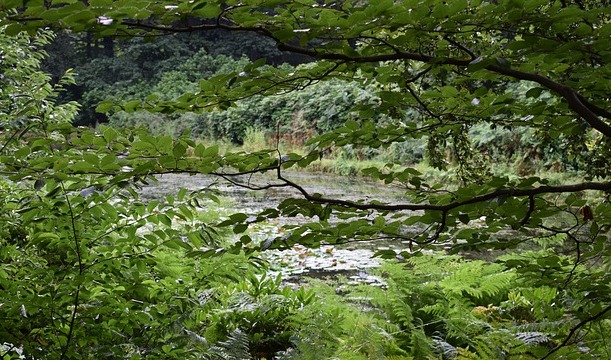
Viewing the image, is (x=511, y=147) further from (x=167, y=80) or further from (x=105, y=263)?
(x=167, y=80)

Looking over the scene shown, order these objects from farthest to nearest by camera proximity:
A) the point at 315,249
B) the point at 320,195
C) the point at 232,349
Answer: the point at 315,249 < the point at 232,349 < the point at 320,195

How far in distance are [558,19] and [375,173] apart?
545mm

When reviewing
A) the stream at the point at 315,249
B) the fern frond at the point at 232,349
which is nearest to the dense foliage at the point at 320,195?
the fern frond at the point at 232,349

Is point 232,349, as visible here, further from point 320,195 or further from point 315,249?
point 315,249

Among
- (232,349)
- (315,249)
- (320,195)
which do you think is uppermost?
(320,195)

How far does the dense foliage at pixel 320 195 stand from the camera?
0.96 meters

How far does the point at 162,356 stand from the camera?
1760 millimetres

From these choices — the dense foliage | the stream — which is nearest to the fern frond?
the dense foliage

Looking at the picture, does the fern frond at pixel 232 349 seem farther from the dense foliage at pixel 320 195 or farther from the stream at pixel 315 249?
the stream at pixel 315 249

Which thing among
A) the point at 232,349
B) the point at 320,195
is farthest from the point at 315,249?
the point at 320,195

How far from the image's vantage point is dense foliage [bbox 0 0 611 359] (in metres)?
0.96

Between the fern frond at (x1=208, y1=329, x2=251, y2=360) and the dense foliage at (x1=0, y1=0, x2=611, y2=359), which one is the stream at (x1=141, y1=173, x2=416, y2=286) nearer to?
→ the dense foliage at (x1=0, y1=0, x2=611, y2=359)

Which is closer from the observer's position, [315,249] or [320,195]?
[320,195]

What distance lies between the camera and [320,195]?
46.0 inches
